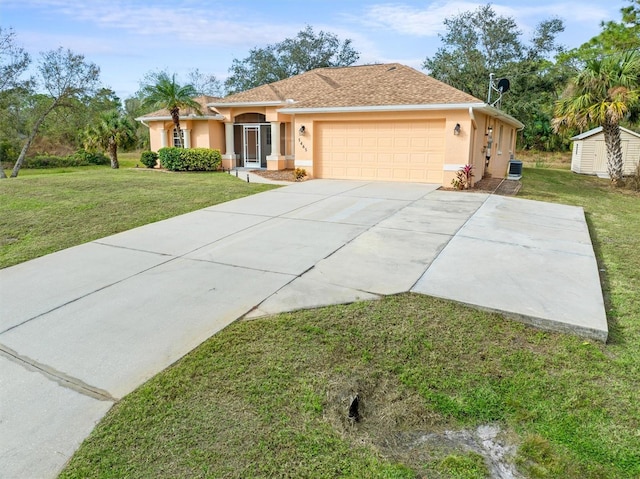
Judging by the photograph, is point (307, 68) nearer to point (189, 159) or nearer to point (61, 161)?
point (61, 161)

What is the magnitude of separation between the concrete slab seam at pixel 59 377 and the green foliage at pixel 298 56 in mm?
39050

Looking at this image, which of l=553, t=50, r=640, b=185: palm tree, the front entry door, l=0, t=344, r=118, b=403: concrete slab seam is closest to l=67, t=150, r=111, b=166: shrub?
the front entry door

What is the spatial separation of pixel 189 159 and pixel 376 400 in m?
17.5

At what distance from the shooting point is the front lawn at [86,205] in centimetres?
782

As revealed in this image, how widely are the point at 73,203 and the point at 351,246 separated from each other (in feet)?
24.7

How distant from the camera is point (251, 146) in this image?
2141 cm

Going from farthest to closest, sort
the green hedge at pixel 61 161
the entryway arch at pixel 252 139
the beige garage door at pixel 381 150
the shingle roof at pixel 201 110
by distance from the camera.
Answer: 1. the green hedge at pixel 61 161
2. the entryway arch at pixel 252 139
3. the shingle roof at pixel 201 110
4. the beige garage door at pixel 381 150

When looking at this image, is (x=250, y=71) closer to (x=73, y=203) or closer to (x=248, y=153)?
(x=248, y=153)

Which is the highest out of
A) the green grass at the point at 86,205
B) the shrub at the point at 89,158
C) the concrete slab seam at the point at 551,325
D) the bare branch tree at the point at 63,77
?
the bare branch tree at the point at 63,77

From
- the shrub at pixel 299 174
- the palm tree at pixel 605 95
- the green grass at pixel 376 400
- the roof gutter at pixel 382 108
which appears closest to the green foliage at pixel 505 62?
the palm tree at pixel 605 95

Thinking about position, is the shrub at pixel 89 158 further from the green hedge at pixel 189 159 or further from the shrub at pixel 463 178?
the shrub at pixel 463 178

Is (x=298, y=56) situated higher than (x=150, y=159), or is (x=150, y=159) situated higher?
(x=298, y=56)

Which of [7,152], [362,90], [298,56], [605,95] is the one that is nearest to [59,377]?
[362,90]

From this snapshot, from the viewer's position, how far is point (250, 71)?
40.8 meters
